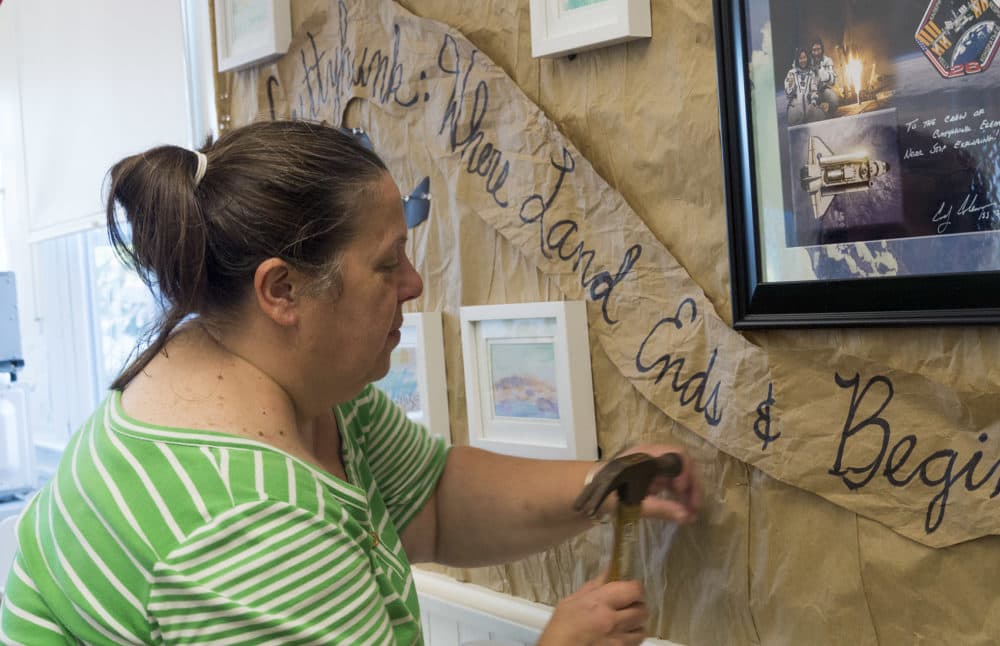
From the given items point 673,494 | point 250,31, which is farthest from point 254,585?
point 250,31

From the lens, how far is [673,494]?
1.10 m

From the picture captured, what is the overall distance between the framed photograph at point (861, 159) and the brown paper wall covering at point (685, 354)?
0.10ft

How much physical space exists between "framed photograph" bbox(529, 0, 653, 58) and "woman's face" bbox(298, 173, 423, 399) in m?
0.29

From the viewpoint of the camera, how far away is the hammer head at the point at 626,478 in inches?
38.4

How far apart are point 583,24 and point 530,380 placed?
1.36ft

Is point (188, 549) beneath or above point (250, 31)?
beneath

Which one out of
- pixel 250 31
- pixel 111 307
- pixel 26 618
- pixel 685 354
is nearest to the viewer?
pixel 26 618

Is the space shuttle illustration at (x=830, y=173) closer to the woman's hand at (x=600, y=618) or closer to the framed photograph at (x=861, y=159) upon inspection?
the framed photograph at (x=861, y=159)

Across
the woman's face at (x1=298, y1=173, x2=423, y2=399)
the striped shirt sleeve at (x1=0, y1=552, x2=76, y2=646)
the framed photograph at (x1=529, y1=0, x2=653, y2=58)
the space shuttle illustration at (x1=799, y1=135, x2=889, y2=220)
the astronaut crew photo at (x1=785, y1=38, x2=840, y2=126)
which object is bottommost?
the striped shirt sleeve at (x1=0, y1=552, x2=76, y2=646)

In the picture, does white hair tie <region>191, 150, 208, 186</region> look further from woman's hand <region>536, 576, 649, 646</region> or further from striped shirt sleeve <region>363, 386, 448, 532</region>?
woman's hand <region>536, 576, 649, 646</region>

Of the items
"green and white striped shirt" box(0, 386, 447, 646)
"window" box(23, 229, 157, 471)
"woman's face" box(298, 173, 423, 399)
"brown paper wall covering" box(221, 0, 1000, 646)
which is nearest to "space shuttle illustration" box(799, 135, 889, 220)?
"brown paper wall covering" box(221, 0, 1000, 646)

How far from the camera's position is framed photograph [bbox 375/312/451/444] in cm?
138
